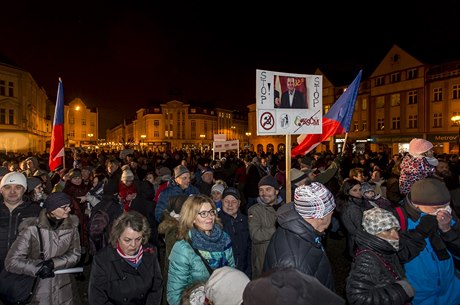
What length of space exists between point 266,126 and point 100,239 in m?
3.17

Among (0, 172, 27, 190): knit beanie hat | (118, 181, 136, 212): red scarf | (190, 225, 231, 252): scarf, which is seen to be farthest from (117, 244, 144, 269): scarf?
(118, 181, 136, 212): red scarf

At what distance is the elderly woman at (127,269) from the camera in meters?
3.34

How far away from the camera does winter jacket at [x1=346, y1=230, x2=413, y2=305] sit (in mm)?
2639

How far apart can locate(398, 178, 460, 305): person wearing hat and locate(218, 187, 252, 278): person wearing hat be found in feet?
6.87

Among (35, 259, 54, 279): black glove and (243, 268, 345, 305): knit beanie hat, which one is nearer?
(243, 268, 345, 305): knit beanie hat

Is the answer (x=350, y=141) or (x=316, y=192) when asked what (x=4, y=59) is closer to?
(x=350, y=141)

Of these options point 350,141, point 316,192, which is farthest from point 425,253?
point 350,141

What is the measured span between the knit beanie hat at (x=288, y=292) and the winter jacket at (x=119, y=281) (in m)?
2.14

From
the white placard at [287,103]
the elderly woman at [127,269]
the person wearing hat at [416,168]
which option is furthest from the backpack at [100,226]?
the person wearing hat at [416,168]

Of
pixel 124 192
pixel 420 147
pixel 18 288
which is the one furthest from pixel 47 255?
pixel 420 147

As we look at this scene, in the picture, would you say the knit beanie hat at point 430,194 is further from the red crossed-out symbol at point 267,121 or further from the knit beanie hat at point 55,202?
the knit beanie hat at point 55,202

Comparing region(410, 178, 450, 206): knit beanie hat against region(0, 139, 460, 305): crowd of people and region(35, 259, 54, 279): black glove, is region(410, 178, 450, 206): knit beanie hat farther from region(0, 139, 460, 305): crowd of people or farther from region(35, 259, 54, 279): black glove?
region(35, 259, 54, 279): black glove

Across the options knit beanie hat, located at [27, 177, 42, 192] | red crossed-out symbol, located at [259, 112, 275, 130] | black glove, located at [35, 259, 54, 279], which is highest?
red crossed-out symbol, located at [259, 112, 275, 130]

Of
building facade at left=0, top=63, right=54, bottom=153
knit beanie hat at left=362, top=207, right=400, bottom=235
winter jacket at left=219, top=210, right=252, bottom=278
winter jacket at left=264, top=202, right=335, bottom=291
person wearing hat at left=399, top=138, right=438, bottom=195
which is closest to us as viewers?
winter jacket at left=264, top=202, right=335, bottom=291
